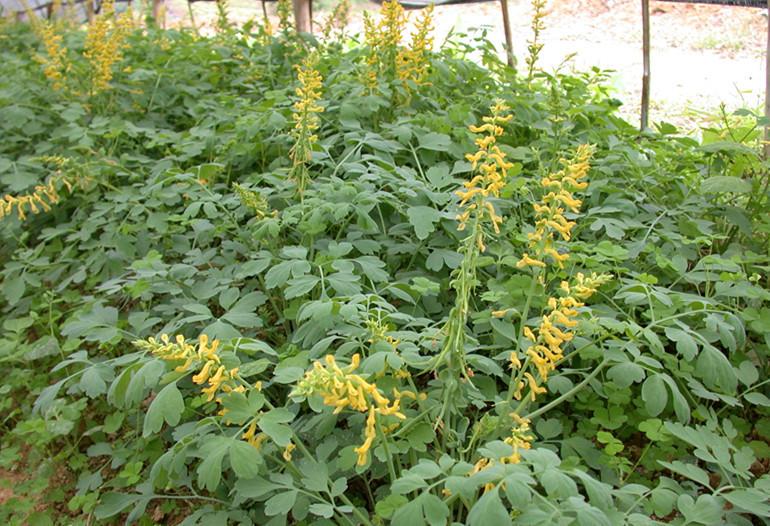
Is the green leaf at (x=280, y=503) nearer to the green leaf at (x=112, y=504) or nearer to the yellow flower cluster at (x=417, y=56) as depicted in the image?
the green leaf at (x=112, y=504)

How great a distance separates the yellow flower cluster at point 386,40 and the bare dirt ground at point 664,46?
1.43ft

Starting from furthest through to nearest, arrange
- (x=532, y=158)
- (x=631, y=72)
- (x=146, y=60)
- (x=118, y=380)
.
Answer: (x=631, y=72), (x=146, y=60), (x=532, y=158), (x=118, y=380)

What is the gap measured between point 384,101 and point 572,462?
2128mm

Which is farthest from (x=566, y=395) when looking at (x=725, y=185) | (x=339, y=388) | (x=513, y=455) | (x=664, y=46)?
(x=664, y=46)

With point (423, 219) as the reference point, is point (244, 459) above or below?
below

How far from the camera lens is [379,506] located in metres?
1.74

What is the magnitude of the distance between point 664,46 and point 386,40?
2.93 m

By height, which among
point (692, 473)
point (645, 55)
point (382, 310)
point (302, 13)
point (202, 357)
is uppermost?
point (302, 13)

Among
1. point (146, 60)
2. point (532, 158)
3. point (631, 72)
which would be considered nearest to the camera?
point (532, 158)

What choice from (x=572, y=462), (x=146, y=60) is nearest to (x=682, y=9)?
(x=146, y=60)

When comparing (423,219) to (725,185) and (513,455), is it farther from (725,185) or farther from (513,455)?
(725,185)

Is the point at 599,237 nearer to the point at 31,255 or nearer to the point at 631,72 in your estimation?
the point at 31,255

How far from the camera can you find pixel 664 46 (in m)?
5.54

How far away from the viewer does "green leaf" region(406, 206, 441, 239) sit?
2529 millimetres
